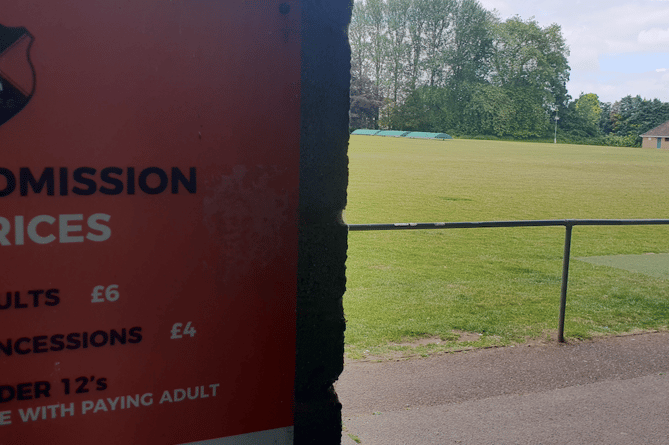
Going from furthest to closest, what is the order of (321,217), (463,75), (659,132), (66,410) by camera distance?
(659,132), (463,75), (321,217), (66,410)

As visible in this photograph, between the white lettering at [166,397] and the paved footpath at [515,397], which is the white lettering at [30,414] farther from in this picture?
→ the paved footpath at [515,397]

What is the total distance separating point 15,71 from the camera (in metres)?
1.76

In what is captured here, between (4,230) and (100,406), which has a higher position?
(4,230)

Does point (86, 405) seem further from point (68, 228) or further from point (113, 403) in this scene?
point (68, 228)

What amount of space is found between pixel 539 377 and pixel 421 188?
1734 cm

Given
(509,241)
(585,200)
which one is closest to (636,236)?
(509,241)

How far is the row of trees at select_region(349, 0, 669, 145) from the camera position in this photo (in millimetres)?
58594

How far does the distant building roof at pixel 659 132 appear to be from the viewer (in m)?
83.1

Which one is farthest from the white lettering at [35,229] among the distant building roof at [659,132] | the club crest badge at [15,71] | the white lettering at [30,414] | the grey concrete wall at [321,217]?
the distant building roof at [659,132]

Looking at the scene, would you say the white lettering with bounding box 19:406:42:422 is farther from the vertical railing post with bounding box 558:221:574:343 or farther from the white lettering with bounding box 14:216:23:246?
the vertical railing post with bounding box 558:221:574:343

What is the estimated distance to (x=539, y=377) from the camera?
15.9 ft

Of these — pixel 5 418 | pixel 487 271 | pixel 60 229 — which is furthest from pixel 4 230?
pixel 487 271

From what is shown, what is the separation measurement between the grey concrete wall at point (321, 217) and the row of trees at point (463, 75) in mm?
48261

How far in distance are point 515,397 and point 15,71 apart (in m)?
3.72
